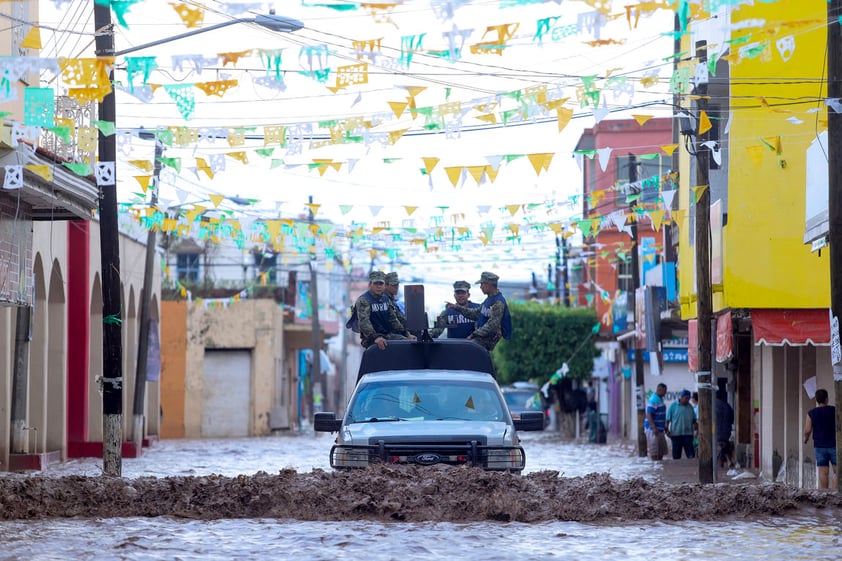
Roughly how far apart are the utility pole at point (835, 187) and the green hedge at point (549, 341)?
1504 inches

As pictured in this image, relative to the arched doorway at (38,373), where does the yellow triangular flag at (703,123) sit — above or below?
above

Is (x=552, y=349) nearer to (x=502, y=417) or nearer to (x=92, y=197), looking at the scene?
(x=92, y=197)

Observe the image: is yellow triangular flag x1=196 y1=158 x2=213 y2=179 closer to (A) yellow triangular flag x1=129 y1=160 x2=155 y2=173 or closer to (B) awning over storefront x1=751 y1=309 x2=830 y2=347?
(A) yellow triangular flag x1=129 y1=160 x2=155 y2=173

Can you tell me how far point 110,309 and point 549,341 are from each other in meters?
37.1

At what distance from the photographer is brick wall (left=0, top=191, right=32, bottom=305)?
68.3ft

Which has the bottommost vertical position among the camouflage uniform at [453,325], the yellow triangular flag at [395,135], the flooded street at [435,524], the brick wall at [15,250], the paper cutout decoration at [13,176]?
the flooded street at [435,524]

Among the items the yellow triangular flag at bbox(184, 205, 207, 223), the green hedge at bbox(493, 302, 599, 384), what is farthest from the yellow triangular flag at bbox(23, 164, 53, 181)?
the green hedge at bbox(493, 302, 599, 384)

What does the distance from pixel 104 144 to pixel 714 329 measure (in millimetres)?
12381

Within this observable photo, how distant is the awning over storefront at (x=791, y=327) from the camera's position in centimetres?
2142

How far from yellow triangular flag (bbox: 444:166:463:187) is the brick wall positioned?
6.31 meters

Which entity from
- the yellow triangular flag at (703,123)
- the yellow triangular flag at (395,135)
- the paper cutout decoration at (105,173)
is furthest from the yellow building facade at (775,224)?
the paper cutout decoration at (105,173)

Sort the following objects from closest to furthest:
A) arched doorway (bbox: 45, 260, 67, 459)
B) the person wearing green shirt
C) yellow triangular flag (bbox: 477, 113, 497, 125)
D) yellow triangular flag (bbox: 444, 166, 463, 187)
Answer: yellow triangular flag (bbox: 477, 113, 497, 125)
yellow triangular flag (bbox: 444, 166, 463, 187)
arched doorway (bbox: 45, 260, 67, 459)
the person wearing green shirt

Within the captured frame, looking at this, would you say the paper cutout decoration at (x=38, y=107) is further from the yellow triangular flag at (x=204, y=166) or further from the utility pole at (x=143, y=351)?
the utility pole at (x=143, y=351)

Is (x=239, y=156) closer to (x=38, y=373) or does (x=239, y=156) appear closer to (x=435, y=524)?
(x=435, y=524)
